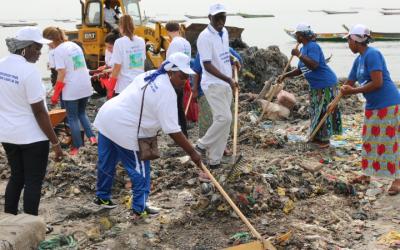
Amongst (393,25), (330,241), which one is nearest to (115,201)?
(330,241)

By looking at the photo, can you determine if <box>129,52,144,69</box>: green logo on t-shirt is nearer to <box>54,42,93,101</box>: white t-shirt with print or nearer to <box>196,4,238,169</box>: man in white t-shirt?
<box>54,42,93,101</box>: white t-shirt with print

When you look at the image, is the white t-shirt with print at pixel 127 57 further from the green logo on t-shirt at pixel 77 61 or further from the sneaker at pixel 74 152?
the sneaker at pixel 74 152

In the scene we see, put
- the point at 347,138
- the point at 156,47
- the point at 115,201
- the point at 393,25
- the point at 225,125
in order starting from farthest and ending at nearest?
the point at 393,25
the point at 156,47
the point at 347,138
the point at 225,125
the point at 115,201

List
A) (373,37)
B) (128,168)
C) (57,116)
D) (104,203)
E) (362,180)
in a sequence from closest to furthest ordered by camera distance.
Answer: (128,168) < (104,203) < (362,180) < (57,116) < (373,37)

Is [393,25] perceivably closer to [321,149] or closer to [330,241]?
[321,149]

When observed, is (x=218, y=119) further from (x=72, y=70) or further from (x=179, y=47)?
(x=72, y=70)

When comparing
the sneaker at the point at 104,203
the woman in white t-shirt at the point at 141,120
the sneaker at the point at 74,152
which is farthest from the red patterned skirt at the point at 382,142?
the sneaker at the point at 74,152

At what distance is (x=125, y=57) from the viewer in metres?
6.79

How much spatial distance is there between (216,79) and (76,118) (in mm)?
1938

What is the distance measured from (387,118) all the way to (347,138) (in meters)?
2.40

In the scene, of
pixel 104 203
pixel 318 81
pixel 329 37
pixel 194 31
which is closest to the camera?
pixel 104 203

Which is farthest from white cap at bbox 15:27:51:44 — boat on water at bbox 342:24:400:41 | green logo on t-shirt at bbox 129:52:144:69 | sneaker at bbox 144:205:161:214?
boat on water at bbox 342:24:400:41

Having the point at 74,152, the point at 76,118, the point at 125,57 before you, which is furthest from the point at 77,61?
the point at 74,152

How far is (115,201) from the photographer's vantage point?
17.6ft
